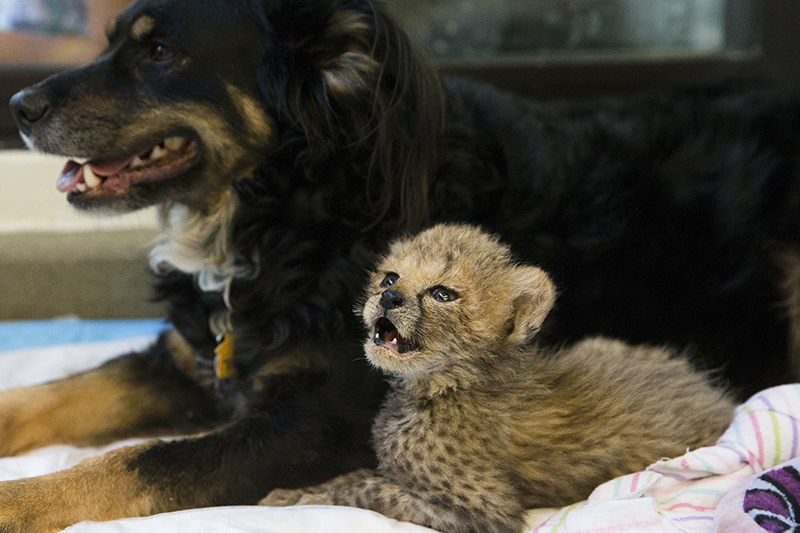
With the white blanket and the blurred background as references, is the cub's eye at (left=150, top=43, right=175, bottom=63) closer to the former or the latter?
the white blanket

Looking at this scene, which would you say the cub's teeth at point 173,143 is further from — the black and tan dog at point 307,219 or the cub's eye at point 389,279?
the cub's eye at point 389,279

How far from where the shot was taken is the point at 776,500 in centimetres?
100

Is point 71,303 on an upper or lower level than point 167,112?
lower

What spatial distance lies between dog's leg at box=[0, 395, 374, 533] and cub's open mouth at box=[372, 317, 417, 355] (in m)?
0.30

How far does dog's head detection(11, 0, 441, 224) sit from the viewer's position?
1378 mm

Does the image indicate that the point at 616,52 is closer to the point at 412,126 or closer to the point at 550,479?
the point at 412,126

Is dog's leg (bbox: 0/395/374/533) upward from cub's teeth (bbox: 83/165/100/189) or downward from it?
downward

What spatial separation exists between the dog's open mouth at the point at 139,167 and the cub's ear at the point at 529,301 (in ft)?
2.50

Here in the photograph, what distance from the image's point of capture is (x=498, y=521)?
1.04 metres

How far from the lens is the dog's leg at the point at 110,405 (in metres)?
1.48

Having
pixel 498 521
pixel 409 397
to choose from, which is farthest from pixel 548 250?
pixel 498 521

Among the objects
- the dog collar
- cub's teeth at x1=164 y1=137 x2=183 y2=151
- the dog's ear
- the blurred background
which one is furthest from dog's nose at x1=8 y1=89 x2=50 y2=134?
the blurred background

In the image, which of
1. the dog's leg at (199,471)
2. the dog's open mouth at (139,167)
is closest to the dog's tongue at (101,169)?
the dog's open mouth at (139,167)

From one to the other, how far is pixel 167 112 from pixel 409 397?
2.48 feet
